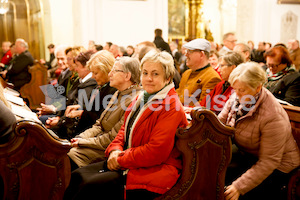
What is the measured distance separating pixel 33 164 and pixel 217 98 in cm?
215

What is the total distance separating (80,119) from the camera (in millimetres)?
3600

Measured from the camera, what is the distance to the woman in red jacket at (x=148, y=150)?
2.35 m

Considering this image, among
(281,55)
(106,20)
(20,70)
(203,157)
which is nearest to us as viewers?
(203,157)

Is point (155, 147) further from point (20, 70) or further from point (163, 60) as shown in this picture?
point (20, 70)

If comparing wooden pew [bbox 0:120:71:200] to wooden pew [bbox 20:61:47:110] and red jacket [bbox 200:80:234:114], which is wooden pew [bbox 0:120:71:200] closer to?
red jacket [bbox 200:80:234:114]

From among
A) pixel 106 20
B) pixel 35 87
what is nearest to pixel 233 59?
pixel 35 87

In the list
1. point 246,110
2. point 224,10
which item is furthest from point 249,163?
point 224,10

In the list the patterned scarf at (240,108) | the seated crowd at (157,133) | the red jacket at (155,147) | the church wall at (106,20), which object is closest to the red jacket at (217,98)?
the seated crowd at (157,133)

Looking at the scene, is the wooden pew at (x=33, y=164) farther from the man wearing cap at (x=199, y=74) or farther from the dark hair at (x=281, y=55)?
the dark hair at (x=281, y=55)

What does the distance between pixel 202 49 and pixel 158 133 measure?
6.23ft

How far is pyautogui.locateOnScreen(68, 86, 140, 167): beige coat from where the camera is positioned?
9.80 ft

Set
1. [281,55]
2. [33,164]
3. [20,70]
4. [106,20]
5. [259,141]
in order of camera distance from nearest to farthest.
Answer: [33,164] < [259,141] < [281,55] < [20,70] < [106,20]

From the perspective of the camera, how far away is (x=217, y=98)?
3.61 m

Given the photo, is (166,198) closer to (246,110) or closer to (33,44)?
(246,110)
